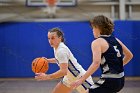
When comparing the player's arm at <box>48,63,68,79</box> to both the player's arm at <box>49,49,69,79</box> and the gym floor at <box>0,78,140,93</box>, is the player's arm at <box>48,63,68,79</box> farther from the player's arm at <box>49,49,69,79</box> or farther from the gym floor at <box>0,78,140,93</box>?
the gym floor at <box>0,78,140,93</box>

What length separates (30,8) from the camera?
1178 cm

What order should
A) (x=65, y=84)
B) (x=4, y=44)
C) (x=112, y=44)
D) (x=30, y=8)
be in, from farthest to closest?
(x=30, y=8)
(x=4, y=44)
(x=65, y=84)
(x=112, y=44)

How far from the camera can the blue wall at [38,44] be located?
11.0 metres

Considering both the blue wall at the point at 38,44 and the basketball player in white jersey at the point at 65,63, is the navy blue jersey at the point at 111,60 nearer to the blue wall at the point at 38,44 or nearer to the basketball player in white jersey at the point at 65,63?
the basketball player in white jersey at the point at 65,63

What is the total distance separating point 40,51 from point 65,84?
642 cm

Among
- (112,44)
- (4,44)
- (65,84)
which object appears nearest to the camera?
(112,44)

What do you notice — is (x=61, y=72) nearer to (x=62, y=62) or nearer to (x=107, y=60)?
(x=62, y=62)

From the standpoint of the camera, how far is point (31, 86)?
911 centimetres

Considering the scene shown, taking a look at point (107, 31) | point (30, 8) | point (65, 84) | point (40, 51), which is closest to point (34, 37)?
point (40, 51)

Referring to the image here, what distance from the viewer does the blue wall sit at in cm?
1095

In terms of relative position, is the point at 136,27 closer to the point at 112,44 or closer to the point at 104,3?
the point at 104,3

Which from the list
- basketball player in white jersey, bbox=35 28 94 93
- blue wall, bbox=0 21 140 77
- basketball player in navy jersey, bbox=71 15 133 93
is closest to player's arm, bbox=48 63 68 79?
basketball player in white jersey, bbox=35 28 94 93

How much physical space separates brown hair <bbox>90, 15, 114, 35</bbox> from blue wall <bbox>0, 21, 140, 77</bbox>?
747cm

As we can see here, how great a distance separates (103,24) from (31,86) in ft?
19.7
